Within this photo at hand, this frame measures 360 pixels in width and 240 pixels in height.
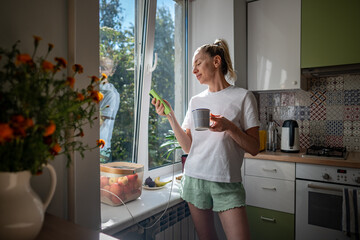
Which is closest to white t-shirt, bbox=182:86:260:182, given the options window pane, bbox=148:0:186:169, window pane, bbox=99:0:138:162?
window pane, bbox=99:0:138:162

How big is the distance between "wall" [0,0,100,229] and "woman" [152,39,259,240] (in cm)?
56

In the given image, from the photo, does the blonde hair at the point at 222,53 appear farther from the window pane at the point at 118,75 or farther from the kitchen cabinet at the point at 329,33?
the kitchen cabinet at the point at 329,33

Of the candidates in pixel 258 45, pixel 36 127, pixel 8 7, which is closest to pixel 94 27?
pixel 8 7

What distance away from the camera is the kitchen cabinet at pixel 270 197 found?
201cm

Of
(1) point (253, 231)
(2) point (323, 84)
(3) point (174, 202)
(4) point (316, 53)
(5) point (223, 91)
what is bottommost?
(1) point (253, 231)

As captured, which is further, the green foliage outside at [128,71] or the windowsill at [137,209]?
the green foliage outside at [128,71]

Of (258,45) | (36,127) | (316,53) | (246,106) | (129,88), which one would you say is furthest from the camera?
(258,45)

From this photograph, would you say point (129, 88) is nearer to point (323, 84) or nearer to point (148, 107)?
point (148, 107)

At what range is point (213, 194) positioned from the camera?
4.52 ft

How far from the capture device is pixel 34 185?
0.88 meters

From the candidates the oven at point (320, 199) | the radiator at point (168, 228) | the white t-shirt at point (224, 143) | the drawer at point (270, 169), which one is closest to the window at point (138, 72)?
the radiator at point (168, 228)

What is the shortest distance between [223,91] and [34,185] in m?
1.04

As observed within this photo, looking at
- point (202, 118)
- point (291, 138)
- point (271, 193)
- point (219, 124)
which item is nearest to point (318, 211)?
point (271, 193)

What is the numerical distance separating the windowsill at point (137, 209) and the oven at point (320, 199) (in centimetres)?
100
